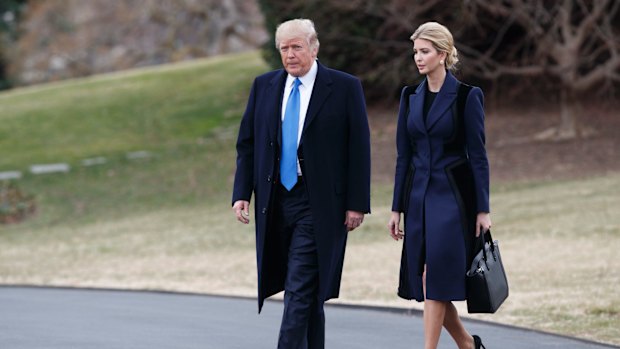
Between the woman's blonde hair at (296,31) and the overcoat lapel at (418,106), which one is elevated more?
the woman's blonde hair at (296,31)

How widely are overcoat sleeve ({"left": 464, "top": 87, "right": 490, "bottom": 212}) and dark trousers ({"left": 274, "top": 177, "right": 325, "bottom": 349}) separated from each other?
0.92 meters

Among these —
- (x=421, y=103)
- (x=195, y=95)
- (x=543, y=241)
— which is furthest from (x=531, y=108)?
(x=421, y=103)

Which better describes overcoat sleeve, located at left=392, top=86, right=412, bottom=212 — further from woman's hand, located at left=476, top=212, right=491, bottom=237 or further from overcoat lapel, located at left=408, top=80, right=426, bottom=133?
woman's hand, located at left=476, top=212, right=491, bottom=237

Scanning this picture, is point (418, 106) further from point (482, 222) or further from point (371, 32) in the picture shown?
point (371, 32)

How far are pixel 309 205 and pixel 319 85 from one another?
27.1 inches

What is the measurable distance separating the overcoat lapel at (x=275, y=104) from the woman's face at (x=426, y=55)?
792mm

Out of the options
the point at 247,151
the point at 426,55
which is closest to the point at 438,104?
the point at 426,55

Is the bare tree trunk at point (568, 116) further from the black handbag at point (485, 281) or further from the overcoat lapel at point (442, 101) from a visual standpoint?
the black handbag at point (485, 281)

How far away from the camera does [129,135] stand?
32.1 m

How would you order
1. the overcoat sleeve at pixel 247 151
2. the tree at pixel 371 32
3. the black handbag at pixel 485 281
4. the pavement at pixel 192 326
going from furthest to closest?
the tree at pixel 371 32
the pavement at pixel 192 326
the overcoat sleeve at pixel 247 151
the black handbag at pixel 485 281

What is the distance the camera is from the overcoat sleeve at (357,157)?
7379mm

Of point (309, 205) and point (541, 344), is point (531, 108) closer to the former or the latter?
point (541, 344)

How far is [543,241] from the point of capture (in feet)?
56.6

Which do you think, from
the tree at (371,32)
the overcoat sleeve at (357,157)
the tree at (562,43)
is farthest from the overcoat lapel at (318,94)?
the tree at (371,32)
